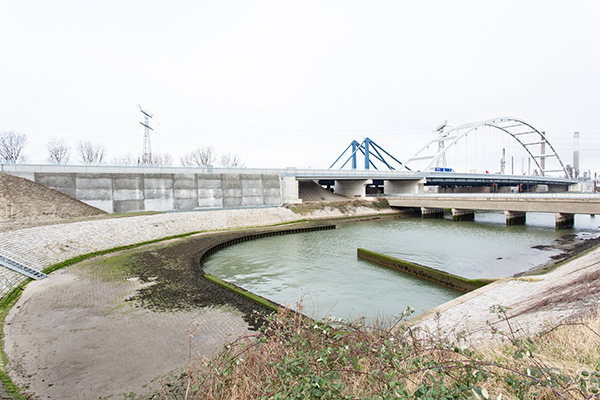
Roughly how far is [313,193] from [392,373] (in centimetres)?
5824

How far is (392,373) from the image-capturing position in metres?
3.86

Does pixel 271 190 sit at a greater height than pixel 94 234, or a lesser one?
greater

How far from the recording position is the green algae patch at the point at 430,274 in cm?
1520

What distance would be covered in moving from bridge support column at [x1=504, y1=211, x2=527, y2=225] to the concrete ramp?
29.2 m

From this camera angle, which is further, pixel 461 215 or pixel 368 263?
pixel 461 215

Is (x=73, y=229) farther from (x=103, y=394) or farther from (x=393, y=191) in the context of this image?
(x=393, y=191)

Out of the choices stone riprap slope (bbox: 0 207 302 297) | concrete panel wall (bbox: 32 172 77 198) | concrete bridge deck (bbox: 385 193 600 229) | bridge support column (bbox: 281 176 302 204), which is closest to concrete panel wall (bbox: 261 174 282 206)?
bridge support column (bbox: 281 176 302 204)

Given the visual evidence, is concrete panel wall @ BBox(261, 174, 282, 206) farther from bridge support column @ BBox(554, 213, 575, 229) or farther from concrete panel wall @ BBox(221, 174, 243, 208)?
bridge support column @ BBox(554, 213, 575, 229)

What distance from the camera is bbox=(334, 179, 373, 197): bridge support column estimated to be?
6325cm

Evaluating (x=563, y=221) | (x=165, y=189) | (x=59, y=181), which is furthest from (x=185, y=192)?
(x=563, y=221)

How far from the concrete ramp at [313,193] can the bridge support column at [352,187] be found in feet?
6.34

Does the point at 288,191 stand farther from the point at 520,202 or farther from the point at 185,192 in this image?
the point at 520,202

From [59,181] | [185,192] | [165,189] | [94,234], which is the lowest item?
[94,234]

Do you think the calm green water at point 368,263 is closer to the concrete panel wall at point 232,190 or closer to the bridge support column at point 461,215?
the bridge support column at point 461,215
